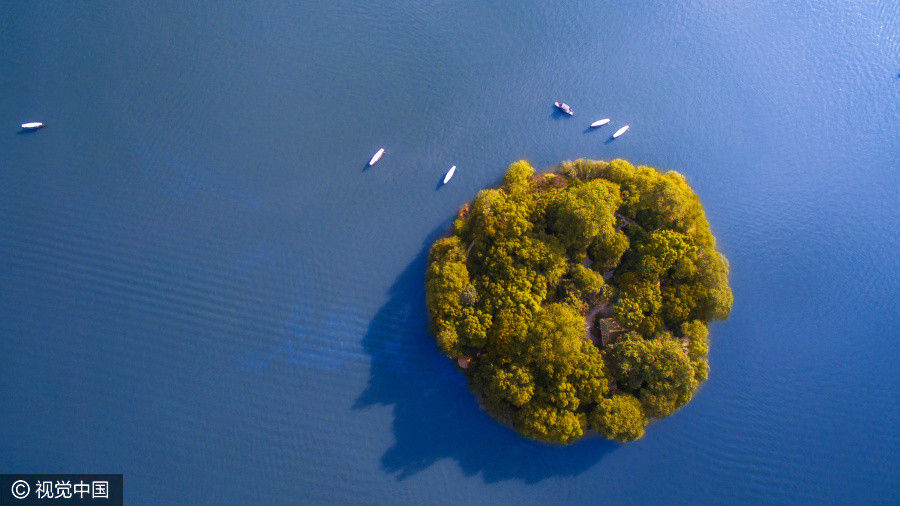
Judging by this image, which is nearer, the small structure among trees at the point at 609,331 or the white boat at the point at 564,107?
the small structure among trees at the point at 609,331

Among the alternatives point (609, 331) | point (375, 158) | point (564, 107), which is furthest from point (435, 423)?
point (564, 107)

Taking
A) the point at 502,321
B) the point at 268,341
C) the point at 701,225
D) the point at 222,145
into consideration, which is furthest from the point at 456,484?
the point at 222,145

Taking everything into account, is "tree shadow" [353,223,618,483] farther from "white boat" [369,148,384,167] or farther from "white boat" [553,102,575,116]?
"white boat" [553,102,575,116]

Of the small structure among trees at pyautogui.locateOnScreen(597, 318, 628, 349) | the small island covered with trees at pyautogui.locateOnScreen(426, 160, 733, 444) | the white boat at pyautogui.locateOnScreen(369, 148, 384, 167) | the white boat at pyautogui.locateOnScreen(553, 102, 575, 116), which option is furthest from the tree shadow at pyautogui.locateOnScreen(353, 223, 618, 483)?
the white boat at pyautogui.locateOnScreen(553, 102, 575, 116)

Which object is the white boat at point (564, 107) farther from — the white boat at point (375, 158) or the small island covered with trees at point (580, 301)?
the white boat at point (375, 158)

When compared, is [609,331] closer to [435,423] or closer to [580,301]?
[580,301]

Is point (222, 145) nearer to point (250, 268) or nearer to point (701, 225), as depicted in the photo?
point (250, 268)

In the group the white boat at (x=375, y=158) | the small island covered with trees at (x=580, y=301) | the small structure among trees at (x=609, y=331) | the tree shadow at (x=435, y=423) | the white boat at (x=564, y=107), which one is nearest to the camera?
the small island covered with trees at (x=580, y=301)

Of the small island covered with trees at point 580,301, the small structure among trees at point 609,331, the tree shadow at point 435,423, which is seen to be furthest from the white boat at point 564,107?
the tree shadow at point 435,423
